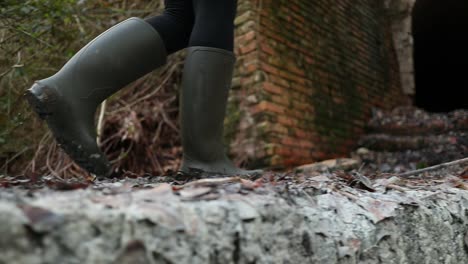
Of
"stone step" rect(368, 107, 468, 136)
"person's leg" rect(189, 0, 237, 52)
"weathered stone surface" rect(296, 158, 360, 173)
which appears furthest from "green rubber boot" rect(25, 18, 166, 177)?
"stone step" rect(368, 107, 468, 136)

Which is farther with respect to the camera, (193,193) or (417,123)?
(417,123)

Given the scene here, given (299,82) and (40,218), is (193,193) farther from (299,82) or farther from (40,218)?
(299,82)

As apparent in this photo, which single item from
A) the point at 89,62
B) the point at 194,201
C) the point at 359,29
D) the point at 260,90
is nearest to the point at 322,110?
the point at 260,90

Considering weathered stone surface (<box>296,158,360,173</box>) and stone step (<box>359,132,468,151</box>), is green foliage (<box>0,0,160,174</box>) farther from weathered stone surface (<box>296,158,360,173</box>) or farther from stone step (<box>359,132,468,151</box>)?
stone step (<box>359,132,468,151</box>)

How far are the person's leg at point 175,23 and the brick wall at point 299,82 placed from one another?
1.57 m

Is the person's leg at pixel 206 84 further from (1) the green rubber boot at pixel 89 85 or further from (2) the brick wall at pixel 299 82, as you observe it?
(2) the brick wall at pixel 299 82

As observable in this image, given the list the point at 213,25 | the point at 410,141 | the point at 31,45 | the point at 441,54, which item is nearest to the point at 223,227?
the point at 213,25

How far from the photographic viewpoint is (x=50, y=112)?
1200 millimetres

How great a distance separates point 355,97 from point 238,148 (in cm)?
160

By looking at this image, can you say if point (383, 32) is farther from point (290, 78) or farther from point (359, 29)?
point (290, 78)

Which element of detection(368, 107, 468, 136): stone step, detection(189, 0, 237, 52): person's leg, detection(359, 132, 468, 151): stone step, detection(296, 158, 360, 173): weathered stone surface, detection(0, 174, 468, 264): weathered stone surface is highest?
detection(189, 0, 237, 52): person's leg

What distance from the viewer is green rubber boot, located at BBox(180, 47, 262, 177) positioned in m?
1.31

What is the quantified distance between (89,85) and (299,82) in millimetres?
2343

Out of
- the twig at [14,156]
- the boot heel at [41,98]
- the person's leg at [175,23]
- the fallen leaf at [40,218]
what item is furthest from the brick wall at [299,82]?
the fallen leaf at [40,218]
